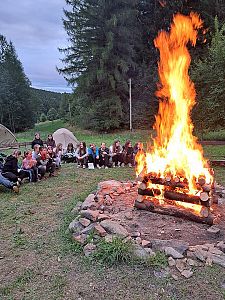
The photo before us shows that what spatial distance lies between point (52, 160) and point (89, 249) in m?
6.29

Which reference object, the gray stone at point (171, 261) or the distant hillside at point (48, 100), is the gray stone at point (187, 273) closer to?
the gray stone at point (171, 261)

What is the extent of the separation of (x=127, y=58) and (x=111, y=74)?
2.21 m

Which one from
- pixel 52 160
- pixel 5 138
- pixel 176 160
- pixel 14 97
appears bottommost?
pixel 52 160

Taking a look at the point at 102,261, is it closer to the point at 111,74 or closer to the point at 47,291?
the point at 47,291

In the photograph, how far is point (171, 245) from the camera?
4293mm

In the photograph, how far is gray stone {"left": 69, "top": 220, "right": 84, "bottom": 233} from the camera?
504 centimetres

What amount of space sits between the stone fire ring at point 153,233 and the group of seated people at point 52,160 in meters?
3.45

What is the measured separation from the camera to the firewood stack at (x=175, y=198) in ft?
16.9

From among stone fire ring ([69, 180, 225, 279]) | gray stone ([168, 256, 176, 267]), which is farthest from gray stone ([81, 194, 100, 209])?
gray stone ([168, 256, 176, 267])

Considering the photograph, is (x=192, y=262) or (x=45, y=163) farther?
(x=45, y=163)

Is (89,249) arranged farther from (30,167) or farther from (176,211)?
(30,167)

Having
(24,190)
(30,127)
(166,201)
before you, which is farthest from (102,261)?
(30,127)

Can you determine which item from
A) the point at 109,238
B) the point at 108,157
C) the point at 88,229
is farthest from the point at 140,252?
the point at 108,157

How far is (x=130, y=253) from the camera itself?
4133 mm
